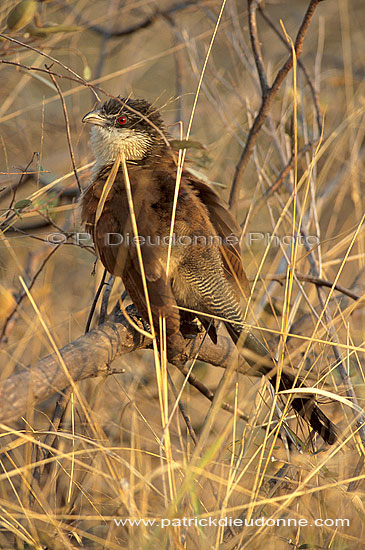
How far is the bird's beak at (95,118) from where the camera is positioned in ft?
10.4

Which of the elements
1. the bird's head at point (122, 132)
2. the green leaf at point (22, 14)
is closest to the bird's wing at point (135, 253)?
the bird's head at point (122, 132)

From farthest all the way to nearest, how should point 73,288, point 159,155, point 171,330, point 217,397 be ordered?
point 73,288 → point 159,155 → point 171,330 → point 217,397

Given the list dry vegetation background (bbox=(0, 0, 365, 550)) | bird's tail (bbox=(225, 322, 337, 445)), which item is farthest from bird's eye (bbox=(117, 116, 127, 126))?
bird's tail (bbox=(225, 322, 337, 445))

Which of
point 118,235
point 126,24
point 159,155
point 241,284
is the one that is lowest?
point 241,284

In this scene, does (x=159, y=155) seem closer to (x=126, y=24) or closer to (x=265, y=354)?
(x=265, y=354)

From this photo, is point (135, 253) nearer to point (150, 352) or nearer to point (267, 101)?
point (267, 101)

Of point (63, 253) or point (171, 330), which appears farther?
point (63, 253)

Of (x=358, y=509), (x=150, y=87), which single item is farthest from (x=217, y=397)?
(x=150, y=87)

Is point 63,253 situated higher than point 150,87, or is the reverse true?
point 150,87

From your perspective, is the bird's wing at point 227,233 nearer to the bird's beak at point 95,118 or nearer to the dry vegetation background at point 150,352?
the dry vegetation background at point 150,352

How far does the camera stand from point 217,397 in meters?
1.96

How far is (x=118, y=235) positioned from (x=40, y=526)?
1.27 meters

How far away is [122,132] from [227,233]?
0.94 m

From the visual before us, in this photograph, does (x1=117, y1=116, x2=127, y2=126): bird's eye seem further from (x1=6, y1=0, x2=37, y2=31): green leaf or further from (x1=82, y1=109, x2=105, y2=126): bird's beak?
(x1=6, y1=0, x2=37, y2=31): green leaf
